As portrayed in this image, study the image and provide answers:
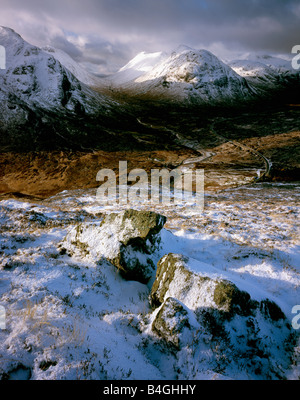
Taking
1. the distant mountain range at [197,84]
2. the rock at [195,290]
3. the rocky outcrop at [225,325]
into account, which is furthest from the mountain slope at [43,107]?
the distant mountain range at [197,84]

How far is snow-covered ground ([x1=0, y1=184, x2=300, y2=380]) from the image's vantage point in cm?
307

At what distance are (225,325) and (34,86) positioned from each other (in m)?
91.2

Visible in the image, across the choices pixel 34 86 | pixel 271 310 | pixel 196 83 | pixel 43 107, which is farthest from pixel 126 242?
pixel 196 83

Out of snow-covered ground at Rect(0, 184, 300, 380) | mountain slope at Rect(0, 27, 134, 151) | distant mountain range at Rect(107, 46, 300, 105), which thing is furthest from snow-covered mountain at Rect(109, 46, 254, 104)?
snow-covered ground at Rect(0, 184, 300, 380)

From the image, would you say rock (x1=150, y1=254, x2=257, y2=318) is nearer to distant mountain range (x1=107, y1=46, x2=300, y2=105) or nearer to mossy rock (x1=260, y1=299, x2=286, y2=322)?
mossy rock (x1=260, y1=299, x2=286, y2=322)

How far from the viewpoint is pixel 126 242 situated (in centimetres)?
621

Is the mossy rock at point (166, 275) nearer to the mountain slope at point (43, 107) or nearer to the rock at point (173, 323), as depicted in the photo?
the rock at point (173, 323)

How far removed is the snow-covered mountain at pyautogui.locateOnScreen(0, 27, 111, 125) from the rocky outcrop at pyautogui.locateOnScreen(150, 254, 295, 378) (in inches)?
2620

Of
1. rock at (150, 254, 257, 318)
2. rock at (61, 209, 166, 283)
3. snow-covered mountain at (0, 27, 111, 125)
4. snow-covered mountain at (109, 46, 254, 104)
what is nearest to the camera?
rock at (150, 254, 257, 318)

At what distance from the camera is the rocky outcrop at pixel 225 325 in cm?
361

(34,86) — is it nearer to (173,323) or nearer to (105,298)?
(105,298)

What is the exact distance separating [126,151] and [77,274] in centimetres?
4627

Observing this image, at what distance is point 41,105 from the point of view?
222 feet
